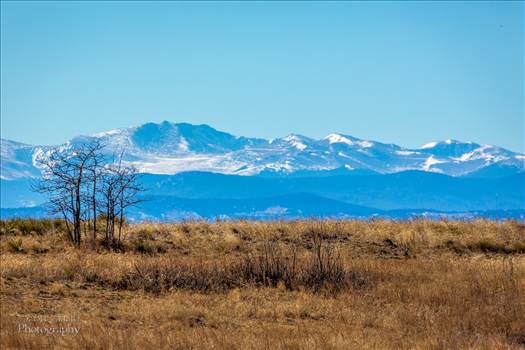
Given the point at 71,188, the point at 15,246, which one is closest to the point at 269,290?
the point at 15,246

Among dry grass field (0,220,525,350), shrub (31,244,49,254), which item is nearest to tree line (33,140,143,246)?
dry grass field (0,220,525,350)

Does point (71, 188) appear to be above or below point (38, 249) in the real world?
above

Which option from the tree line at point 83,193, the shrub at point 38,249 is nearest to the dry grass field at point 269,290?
the shrub at point 38,249

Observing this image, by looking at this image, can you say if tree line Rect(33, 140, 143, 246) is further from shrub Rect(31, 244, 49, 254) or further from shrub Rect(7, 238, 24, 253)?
shrub Rect(7, 238, 24, 253)

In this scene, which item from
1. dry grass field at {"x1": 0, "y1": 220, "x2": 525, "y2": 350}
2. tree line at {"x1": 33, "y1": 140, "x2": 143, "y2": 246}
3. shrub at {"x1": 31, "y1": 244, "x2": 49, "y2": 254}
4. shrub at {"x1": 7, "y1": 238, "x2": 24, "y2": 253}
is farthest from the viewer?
tree line at {"x1": 33, "y1": 140, "x2": 143, "y2": 246}

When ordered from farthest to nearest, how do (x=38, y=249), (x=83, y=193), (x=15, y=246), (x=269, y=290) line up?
(x=83, y=193), (x=15, y=246), (x=38, y=249), (x=269, y=290)

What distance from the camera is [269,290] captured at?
69.2 ft

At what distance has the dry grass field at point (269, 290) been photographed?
15.5 m

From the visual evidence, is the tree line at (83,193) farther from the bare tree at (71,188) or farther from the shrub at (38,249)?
the shrub at (38,249)

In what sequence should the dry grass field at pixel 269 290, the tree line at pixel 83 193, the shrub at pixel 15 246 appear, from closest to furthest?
the dry grass field at pixel 269 290 → the shrub at pixel 15 246 → the tree line at pixel 83 193

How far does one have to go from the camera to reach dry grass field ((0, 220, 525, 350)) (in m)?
15.5

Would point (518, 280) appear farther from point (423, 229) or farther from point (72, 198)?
point (72, 198)

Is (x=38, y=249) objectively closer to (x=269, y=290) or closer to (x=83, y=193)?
(x=83, y=193)

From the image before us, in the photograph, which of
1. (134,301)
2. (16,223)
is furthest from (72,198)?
(134,301)
